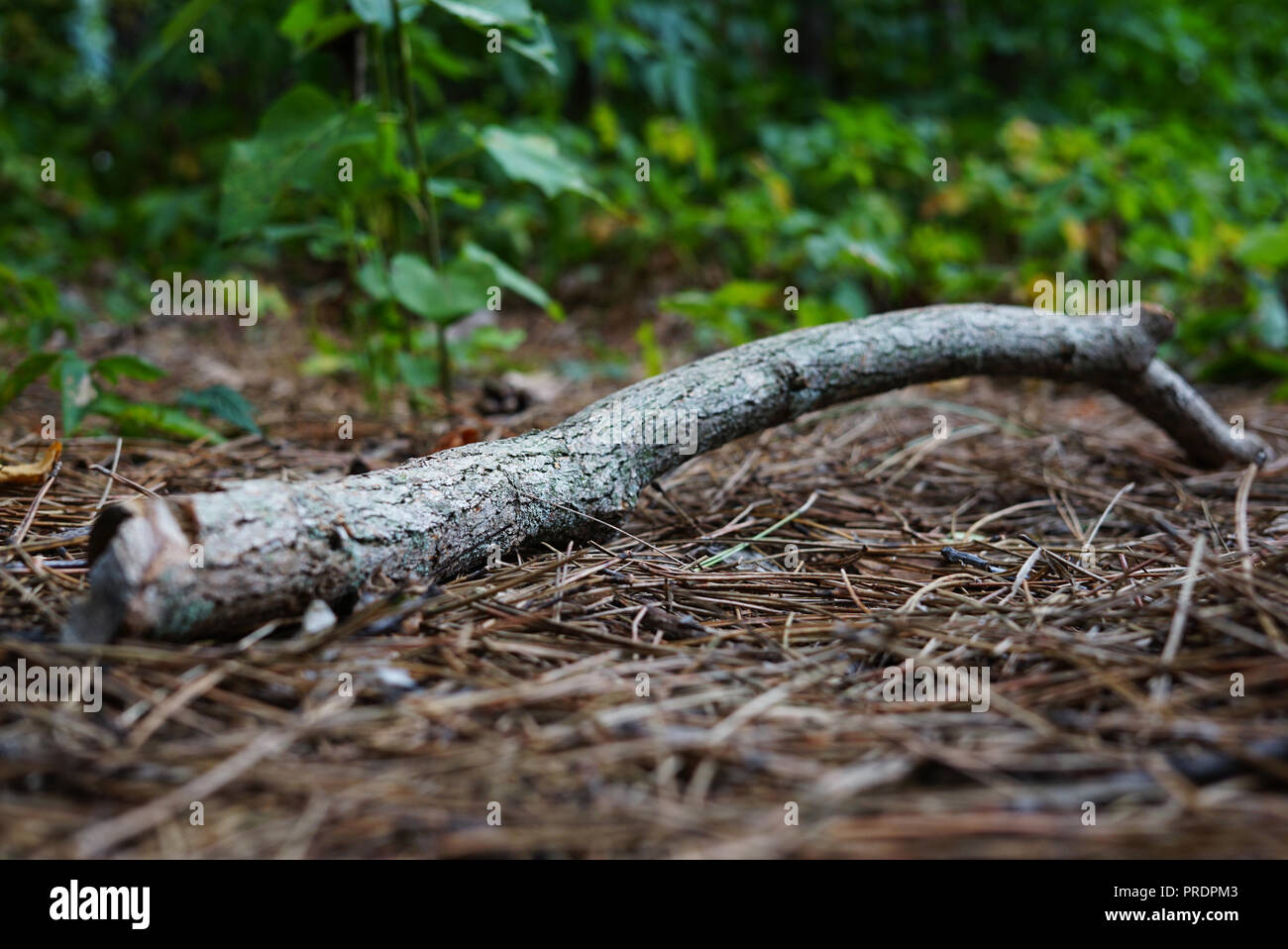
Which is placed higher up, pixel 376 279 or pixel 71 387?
pixel 376 279

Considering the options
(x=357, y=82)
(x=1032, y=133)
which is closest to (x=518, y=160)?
(x=357, y=82)

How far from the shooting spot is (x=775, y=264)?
15.5ft

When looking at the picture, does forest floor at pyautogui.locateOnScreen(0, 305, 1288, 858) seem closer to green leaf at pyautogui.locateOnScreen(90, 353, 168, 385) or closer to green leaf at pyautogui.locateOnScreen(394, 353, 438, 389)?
green leaf at pyautogui.locateOnScreen(90, 353, 168, 385)

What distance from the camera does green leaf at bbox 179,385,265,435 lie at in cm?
231

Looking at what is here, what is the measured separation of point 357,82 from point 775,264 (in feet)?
8.12

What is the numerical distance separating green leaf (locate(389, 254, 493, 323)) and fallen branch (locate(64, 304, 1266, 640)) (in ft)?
2.53

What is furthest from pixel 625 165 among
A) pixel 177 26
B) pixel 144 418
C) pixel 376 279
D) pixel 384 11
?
pixel 144 418

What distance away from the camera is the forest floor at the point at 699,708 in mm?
911

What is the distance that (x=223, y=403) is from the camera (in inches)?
92.5

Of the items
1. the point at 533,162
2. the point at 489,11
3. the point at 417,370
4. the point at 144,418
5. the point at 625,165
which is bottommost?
the point at 144,418

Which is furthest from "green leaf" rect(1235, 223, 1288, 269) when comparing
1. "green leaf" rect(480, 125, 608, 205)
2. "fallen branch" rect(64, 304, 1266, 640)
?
"green leaf" rect(480, 125, 608, 205)

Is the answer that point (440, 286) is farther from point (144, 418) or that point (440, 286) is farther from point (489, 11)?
point (144, 418)

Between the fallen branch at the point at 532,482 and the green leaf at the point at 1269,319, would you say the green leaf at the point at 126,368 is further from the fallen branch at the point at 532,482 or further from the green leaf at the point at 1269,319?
the green leaf at the point at 1269,319

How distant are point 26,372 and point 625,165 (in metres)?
3.81
